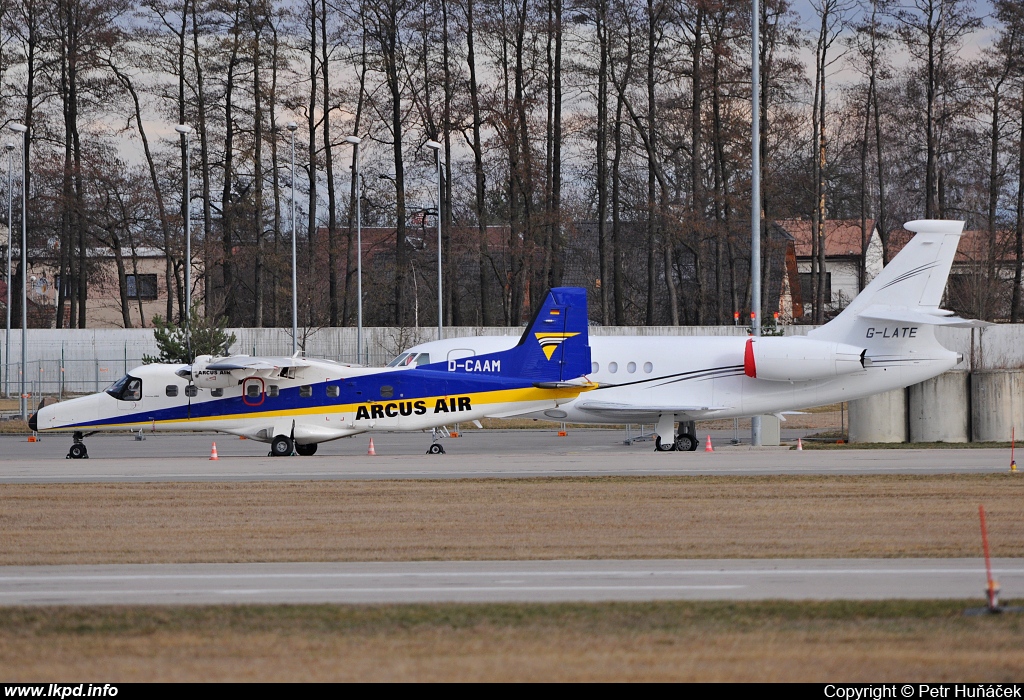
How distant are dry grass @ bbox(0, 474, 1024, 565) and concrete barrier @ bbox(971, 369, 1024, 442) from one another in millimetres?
11389

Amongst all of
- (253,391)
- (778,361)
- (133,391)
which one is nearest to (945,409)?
(778,361)

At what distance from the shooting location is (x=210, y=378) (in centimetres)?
2889

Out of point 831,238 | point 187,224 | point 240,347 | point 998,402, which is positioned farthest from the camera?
point 831,238

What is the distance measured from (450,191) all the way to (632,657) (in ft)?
167

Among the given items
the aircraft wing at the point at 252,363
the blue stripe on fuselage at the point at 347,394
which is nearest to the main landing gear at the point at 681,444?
the blue stripe on fuselage at the point at 347,394

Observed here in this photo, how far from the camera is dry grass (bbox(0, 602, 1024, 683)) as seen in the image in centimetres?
798

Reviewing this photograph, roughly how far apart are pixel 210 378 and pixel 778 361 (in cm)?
1463

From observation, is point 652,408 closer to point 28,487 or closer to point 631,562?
point 28,487

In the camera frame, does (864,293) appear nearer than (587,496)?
No

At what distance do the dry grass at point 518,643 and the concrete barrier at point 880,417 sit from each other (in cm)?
2386

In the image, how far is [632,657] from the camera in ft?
27.4

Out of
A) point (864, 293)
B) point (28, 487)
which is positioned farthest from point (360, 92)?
point (28, 487)

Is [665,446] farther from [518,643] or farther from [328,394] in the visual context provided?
[518,643]

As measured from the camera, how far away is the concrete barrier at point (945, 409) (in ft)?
108
